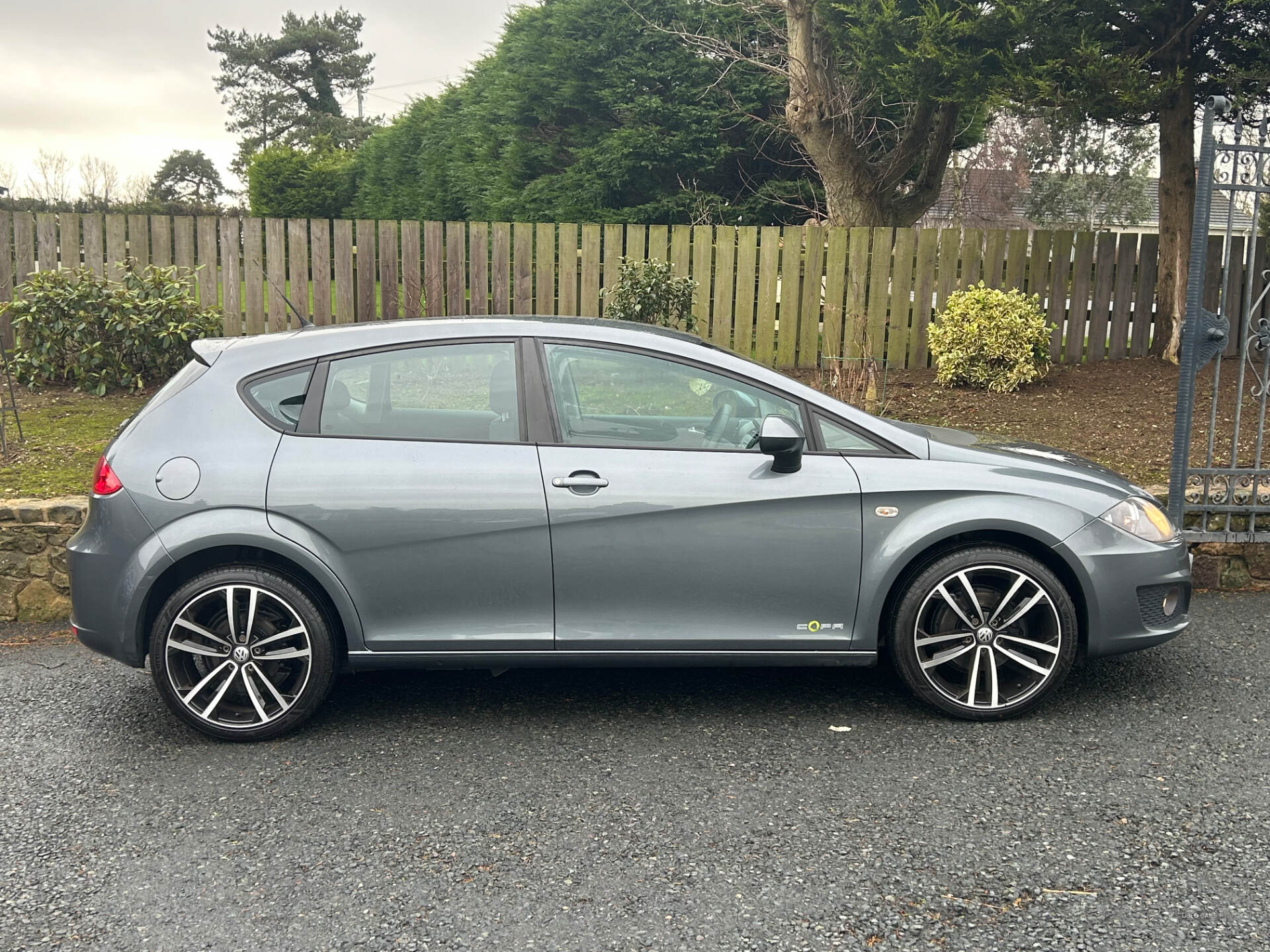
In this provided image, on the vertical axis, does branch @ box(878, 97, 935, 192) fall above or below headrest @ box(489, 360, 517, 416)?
above

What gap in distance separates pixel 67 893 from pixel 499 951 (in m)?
1.33

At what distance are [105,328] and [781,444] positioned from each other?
7.84 meters

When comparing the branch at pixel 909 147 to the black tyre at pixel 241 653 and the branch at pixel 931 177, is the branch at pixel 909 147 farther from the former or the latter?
the black tyre at pixel 241 653

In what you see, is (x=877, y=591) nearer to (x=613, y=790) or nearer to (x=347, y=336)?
(x=613, y=790)

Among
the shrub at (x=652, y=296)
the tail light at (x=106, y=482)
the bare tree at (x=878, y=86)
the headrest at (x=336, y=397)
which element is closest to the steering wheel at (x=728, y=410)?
the headrest at (x=336, y=397)

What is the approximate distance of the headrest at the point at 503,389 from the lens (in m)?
4.23

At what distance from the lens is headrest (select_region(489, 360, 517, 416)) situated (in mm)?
4234

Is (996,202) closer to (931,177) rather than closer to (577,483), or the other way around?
(931,177)

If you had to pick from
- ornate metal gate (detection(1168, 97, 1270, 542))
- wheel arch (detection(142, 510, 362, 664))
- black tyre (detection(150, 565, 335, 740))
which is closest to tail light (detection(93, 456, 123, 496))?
wheel arch (detection(142, 510, 362, 664))

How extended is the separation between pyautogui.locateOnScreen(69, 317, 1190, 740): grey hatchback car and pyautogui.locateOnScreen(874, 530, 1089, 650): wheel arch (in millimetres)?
10

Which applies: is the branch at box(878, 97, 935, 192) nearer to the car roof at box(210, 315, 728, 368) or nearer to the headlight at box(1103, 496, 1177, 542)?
the headlight at box(1103, 496, 1177, 542)

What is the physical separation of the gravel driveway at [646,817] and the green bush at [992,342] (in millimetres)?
5833

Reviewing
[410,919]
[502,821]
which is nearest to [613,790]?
[502,821]

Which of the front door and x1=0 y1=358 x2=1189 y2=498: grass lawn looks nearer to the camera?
the front door
